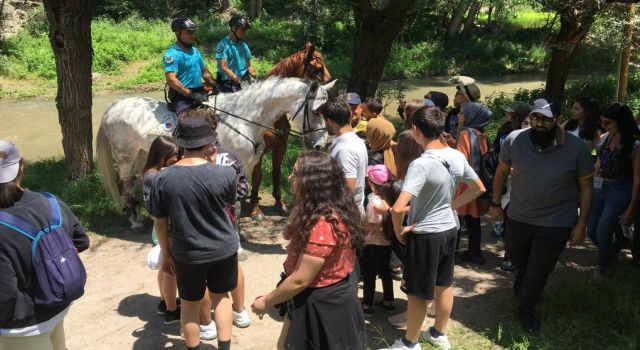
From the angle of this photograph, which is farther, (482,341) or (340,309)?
(482,341)

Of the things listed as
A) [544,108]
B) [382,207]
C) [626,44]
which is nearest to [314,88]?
[382,207]

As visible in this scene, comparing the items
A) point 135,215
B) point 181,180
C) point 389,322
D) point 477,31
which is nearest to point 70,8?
point 135,215

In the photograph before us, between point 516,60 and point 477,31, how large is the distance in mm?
5023

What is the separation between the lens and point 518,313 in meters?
4.57

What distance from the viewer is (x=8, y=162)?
2809 mm

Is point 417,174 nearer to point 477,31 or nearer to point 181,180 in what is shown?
point 181,180

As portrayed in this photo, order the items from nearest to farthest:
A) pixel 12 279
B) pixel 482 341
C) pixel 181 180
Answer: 1. pixel 12 279
2. pixel 181 180
3. pixel 482 341

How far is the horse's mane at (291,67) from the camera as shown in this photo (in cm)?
727

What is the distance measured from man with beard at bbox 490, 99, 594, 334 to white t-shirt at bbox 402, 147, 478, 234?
2.04ft

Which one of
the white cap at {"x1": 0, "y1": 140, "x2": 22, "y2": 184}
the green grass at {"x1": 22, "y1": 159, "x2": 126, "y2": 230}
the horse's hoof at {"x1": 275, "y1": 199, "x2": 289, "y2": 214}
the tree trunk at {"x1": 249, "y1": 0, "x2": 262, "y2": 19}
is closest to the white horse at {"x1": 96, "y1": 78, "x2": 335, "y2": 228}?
the green grass at {"x1": 22, "y1": 159, "x2": 126, "y2": 230}

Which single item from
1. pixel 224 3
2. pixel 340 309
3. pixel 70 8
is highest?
pixel 224 3

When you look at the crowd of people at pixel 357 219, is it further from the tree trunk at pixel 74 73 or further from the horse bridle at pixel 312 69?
the tree trunk at pixel 74 73

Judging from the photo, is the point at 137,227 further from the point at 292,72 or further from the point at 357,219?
the point at 357,219

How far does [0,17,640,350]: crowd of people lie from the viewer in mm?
2881
